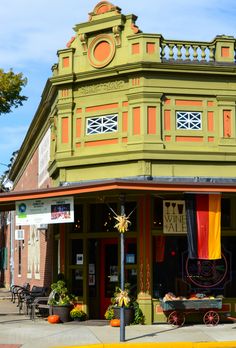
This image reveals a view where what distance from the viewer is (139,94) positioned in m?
17.2

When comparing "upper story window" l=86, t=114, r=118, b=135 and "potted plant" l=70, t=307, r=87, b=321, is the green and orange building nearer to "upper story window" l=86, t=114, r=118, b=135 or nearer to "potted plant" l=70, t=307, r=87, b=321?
"upper story window" l=86, t=114, r=118, b=135

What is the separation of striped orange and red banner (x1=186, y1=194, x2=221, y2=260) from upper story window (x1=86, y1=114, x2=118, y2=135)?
380 centimetres

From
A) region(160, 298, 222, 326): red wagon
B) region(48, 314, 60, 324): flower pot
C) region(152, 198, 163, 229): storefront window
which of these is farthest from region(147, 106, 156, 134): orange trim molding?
region(48, 314, 60, 324): flower pot

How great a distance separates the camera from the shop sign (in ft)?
54.7

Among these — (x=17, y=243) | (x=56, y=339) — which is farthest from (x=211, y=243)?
(x=17, y=243)

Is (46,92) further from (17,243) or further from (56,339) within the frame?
(17,243)

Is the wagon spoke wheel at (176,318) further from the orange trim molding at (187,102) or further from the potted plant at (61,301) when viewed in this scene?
the orange trim molding at (187,102)

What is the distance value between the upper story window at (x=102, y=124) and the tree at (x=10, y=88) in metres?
4.70

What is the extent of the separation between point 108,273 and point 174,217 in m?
2.70

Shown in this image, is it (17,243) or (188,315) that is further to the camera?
(17,243)

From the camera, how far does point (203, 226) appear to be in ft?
Result: 49.5

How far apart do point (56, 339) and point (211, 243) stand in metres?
4.49

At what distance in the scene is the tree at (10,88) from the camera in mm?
21328

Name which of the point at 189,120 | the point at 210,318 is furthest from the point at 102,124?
the point at 210,318
